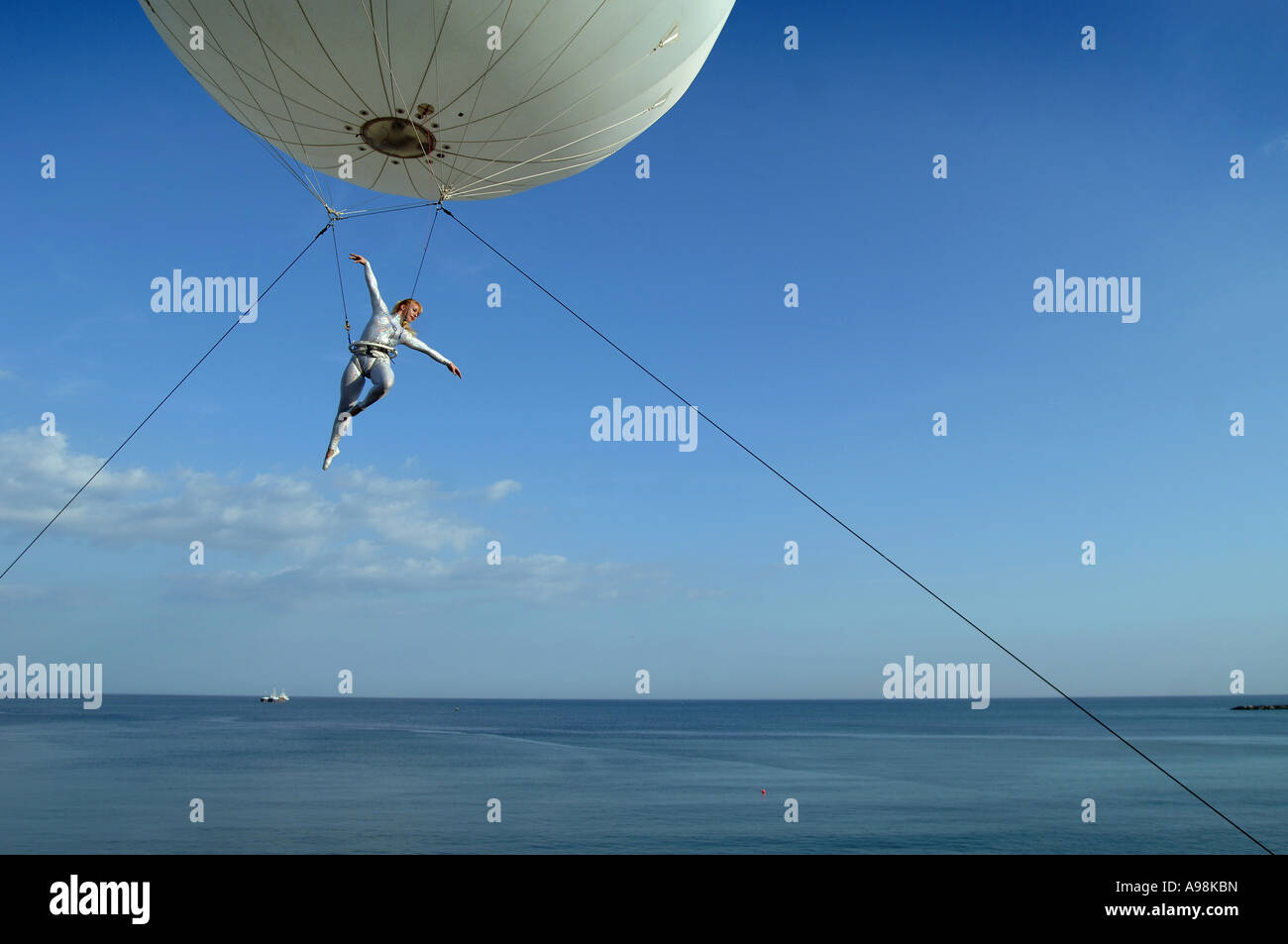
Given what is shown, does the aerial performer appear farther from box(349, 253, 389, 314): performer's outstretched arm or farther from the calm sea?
the calm sea

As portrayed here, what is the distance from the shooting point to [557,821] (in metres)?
35.6

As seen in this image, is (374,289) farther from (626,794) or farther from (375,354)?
(626,794)

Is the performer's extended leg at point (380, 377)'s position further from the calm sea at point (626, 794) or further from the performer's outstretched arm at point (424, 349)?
the calm sea at point (626, 794)

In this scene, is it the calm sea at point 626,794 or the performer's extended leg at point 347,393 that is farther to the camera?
the calm sea at point 626,794

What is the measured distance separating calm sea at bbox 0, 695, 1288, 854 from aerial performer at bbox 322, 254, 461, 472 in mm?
24215

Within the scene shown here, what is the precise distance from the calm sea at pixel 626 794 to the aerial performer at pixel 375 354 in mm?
24215

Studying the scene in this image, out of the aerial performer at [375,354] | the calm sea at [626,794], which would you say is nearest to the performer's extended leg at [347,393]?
the aerial performer at [375,354]

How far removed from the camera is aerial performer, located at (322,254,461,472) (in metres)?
8.77

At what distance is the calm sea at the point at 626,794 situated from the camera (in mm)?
31625

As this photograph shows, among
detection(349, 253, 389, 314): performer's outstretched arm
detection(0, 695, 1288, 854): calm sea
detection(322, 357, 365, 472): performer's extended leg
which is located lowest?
detection(0, 695, 1288, 854): calm sea

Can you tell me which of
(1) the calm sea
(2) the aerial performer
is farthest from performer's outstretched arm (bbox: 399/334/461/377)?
(1) the calm sea
